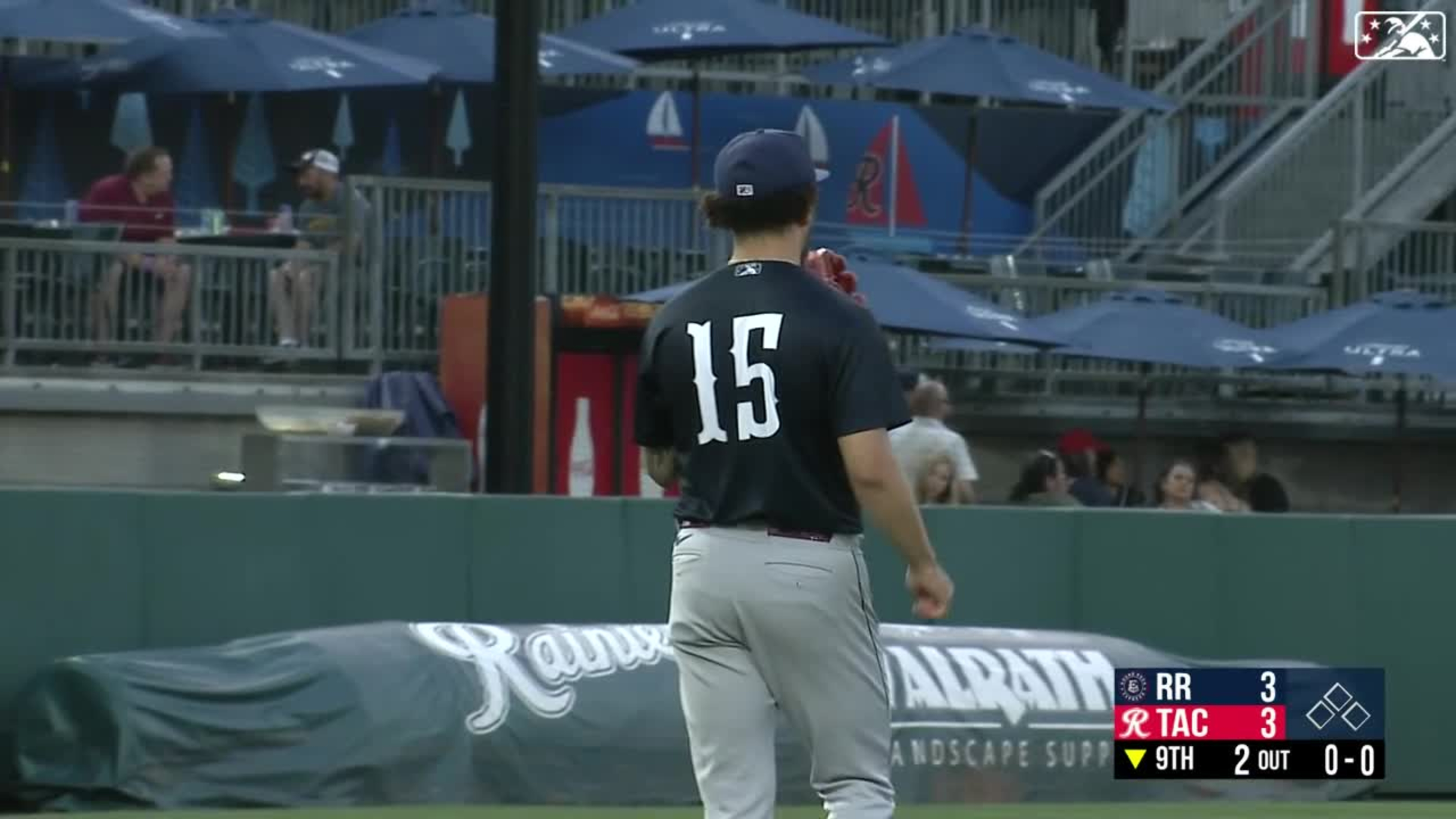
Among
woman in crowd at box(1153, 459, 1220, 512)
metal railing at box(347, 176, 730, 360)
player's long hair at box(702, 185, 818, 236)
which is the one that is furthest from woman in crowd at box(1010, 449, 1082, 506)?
player's long hair at box(702, 185, 818, 236)

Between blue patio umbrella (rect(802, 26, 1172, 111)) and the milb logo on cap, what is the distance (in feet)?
9.56

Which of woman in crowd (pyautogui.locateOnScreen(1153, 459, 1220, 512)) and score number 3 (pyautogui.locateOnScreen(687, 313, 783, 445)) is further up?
score number 3 (pyautogui.locateOnScreen(687, 313, 783, 445))

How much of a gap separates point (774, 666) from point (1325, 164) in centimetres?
1814

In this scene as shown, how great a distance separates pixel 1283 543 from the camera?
13.4 meters

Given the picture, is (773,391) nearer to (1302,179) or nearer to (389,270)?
(389,270)

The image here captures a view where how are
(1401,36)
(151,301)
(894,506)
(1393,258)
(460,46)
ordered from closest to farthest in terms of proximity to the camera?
1. (894,506)
2. (151,301)
3. (460,46)
4. (1393,258)
5. (1401,36)

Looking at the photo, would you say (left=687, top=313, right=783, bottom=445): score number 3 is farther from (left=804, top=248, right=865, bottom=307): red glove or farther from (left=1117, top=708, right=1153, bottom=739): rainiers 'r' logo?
(left=1117, top=708, right=1153, bottom=739): rainiers 'r' logo

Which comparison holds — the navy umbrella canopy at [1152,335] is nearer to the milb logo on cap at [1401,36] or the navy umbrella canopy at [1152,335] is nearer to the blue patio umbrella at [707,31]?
the blue patio umbrella at [707,31]

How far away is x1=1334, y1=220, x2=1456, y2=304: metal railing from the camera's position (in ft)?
70.0

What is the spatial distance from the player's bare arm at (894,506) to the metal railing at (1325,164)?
16999 millimetres

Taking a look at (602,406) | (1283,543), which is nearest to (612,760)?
(1283,543)

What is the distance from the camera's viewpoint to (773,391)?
A: 231 inches

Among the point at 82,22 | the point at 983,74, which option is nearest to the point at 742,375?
the point at 82,22

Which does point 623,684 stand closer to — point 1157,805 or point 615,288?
point 1157,805
